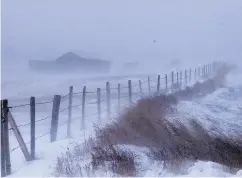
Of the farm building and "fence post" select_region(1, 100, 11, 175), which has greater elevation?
"fence post" select_region(1, 100, 11, 175)

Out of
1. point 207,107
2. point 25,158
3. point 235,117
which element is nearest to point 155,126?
point 25,158

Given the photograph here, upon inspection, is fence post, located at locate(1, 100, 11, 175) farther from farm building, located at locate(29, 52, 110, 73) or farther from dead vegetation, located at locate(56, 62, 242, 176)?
farm building, located at locate(29, 52, 110, 73)

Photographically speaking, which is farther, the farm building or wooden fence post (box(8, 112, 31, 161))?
the farm building

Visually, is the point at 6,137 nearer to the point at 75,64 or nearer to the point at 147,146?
the point at 147,146

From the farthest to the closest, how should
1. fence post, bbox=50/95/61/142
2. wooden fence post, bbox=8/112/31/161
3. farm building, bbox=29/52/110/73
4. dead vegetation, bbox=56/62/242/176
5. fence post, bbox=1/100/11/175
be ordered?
farm building, bbox=29/52/110/73
fence post, bbox=50/95/61/142
wooden fence post, bbox=8/112/31/161
fence post, bbox=1/100/11/175
dead vegetation, bbox=56/62/242/176

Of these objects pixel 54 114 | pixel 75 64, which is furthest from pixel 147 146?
pixel 75 64

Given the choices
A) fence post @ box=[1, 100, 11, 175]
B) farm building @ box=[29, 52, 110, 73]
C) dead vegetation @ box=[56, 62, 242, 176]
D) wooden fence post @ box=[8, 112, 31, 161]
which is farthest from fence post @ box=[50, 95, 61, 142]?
farm building @ box=[29, 52, 110, 73]

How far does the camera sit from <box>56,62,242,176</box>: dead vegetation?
5.92 meters

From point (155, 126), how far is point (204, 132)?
1206mm

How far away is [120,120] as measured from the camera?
9438mm

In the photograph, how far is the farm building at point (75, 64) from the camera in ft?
237

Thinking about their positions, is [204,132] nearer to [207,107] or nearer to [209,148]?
[209,148]

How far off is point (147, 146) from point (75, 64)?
69.8 metres

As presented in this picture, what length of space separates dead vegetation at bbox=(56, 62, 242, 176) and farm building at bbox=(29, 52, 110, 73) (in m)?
64.0
